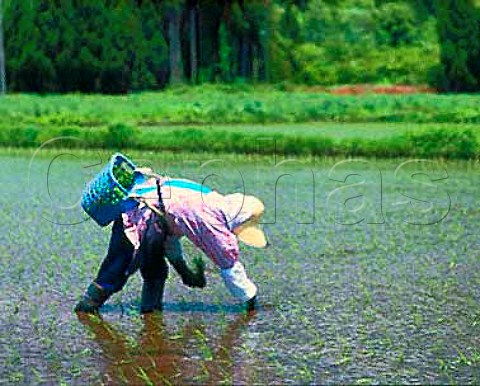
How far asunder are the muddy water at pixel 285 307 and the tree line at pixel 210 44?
14.8 metres

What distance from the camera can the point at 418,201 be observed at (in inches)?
392

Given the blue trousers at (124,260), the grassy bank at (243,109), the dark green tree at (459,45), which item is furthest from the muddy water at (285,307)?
the dark green tree at (459,45)

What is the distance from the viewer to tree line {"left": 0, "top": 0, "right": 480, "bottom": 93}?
80.6ft

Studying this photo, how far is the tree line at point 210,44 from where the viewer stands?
2456cm

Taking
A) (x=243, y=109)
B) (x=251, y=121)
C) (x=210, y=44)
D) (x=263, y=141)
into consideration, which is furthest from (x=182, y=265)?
(x=210, y=44)

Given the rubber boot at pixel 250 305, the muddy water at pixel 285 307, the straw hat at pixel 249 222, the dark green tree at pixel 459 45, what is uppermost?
the dark green tree at pixel 459 45

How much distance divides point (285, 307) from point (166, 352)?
0.94 metres

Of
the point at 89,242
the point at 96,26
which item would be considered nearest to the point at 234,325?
the point at 89,242

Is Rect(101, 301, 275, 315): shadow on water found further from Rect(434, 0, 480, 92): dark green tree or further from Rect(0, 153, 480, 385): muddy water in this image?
Rect(434, 0, 480, 92): dark green tree

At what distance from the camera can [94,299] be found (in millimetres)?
5754

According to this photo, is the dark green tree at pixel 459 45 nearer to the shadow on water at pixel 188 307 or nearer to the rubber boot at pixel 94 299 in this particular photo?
the shadow on water at pixel 188 307

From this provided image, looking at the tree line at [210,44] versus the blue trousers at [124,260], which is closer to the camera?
the blue trousers at [124,260]

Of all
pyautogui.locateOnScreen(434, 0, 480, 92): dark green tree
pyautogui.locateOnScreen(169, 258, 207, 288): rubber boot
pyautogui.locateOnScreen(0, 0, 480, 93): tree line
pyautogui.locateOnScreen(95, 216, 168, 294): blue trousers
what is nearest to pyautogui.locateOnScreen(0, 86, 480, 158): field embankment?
pyautogui.locateOnScreen(0, 0, 480, 93): tree line

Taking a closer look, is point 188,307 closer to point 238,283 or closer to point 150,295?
point 150,295
